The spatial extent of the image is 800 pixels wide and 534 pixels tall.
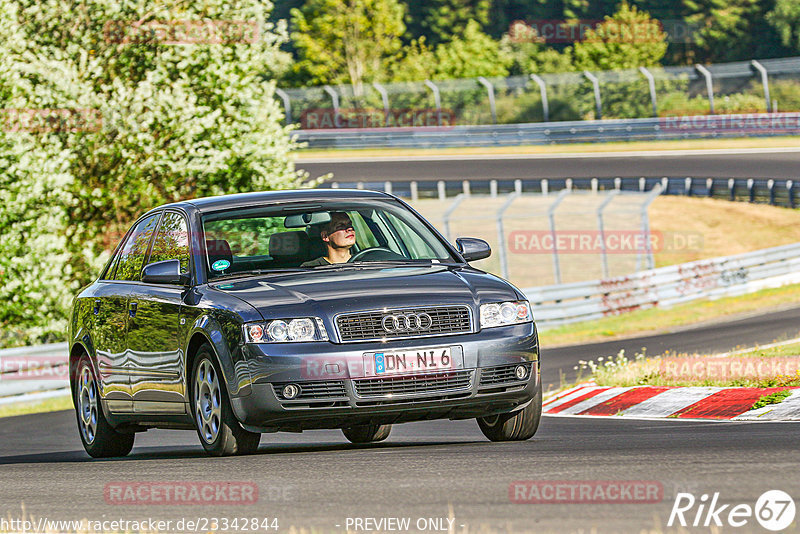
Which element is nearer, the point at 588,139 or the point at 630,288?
the point at 630,288

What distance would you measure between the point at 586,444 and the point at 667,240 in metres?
31.4

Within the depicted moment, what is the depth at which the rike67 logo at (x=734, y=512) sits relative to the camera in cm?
511

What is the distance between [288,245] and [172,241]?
88 centimetres

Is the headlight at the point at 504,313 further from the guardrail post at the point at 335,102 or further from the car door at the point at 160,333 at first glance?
the guardrail post at the point at 335,102

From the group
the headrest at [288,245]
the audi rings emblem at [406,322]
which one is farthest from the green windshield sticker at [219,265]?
the audi rings emblem at [406,322]

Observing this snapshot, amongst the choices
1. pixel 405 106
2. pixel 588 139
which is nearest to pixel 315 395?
pixel 588 139

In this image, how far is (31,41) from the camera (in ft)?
81.7

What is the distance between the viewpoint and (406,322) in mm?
7855

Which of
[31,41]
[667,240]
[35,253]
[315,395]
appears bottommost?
[667,240]

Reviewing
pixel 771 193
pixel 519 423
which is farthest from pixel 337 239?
pixel 771 193

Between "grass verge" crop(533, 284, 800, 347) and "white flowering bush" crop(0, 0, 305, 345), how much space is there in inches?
241

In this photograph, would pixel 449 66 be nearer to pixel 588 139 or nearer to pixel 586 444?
pixel 588 139

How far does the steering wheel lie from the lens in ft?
29.7

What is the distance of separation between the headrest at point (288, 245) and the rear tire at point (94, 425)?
2.01 meters
